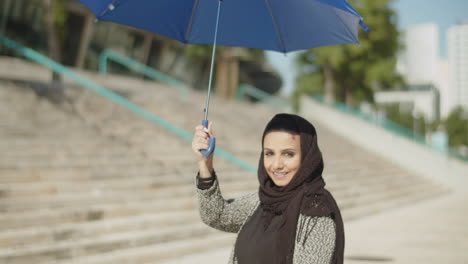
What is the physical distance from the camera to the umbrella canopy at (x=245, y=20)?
113 inches

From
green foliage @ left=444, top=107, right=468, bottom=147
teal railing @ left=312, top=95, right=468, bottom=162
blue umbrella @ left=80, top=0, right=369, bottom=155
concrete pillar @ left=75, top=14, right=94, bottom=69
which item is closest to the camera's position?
blue umbrella @ left=80, top=0, right=369, bottom=155

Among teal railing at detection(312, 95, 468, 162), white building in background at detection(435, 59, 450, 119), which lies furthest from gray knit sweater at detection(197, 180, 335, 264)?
white building in background at detection(435, 59, 450, 119)

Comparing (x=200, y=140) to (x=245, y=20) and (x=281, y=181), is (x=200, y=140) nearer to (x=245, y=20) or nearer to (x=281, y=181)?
(x=281, y=181)

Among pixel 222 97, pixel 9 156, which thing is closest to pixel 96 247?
pixel 9 156

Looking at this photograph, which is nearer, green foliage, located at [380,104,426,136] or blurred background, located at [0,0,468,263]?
blurred background, located at [0,0,468,263]

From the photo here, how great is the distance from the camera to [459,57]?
505 ft

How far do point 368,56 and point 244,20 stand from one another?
2329 centimetres

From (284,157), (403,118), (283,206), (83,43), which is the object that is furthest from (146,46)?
(403,118)

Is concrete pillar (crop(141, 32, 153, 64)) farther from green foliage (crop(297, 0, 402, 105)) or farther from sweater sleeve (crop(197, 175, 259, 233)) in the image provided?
sweater sleeve (crop(197, 175, 259, 233))

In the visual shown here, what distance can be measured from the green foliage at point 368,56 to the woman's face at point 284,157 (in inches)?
854

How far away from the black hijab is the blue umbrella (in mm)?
1039

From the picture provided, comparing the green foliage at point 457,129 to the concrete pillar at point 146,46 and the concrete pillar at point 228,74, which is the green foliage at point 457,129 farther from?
the concrete pillar at point 228,74

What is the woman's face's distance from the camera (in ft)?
6.95

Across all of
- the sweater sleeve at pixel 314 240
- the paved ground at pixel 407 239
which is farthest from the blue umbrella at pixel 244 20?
the paved ground at pixel 407 239
